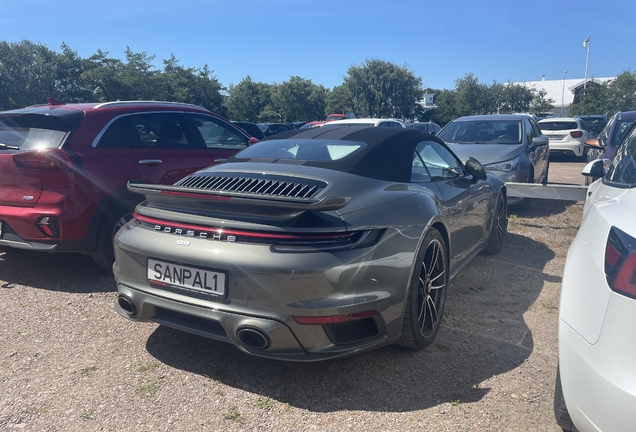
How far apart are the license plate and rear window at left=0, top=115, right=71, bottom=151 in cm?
217

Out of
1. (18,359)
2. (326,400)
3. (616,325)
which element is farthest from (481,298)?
(18,359)

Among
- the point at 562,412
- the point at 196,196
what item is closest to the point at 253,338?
the point at 196,196

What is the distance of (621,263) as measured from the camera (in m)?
1.76

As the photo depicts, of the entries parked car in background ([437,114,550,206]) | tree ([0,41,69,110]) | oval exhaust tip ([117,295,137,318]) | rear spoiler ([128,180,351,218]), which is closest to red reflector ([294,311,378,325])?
rear spoiler ([128,180,351,218])

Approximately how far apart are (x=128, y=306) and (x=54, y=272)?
229 centimetres

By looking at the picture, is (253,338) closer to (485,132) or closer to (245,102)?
(485,132)

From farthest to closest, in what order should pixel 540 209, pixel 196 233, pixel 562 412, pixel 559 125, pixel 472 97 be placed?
pixel 472 97
pixel 559 125
pixel 540 209
pixel 196 233
pixel 562 412

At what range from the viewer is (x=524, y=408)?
2.60 metres

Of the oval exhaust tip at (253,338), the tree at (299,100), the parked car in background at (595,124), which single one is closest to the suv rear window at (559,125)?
the parked car in background at (595,124)

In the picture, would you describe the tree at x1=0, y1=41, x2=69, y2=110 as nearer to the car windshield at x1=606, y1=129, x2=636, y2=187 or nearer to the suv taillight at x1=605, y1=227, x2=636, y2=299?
the car windshield at x1=606, y1=129, x2=636, y2=187

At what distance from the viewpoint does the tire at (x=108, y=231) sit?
4.47 m

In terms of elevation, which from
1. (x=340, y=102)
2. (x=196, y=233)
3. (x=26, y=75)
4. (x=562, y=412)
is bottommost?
(x=562, y=412)

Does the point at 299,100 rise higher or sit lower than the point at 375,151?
higher

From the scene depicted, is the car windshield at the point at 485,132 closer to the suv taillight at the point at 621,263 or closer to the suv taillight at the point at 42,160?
the suv taillight at the point at 42,160
